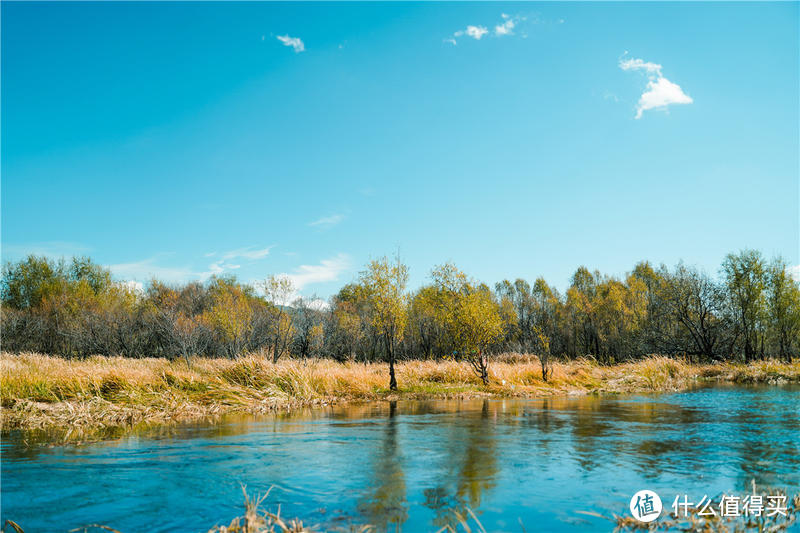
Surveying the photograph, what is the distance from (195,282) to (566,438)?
3043 inches

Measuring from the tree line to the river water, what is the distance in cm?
1241

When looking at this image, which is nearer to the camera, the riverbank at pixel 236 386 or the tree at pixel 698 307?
the riverbank at pixel 236 386

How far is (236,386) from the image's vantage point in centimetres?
1977

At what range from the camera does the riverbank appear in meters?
15.4

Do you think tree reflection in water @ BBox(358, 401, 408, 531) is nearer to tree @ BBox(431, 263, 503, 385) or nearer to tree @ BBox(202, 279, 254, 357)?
tree @ BBox(431, 263, 503, 385)

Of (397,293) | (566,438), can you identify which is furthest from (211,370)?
(566,438)

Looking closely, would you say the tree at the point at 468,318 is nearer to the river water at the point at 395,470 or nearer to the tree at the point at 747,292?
the river water at the point at 395,470

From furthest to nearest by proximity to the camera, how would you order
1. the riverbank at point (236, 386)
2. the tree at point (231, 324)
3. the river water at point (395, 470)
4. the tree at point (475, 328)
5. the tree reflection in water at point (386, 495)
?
1. the tree at point (231, 324)
2. the tree at point (475, 328)
3. the riverbank at point (236, 386)
4. the river water at point (395, 470)
5. the tree reflection in water at point (386, 495)

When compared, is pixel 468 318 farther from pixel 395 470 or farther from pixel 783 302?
pixel 783 302

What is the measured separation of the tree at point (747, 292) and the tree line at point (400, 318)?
98 millimetres

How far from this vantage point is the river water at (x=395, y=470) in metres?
5.88

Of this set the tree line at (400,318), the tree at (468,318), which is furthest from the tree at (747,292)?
the tree at (468,318)

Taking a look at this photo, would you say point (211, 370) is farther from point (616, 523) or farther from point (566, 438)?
point (616, 523)

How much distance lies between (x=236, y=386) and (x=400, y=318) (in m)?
8.03
